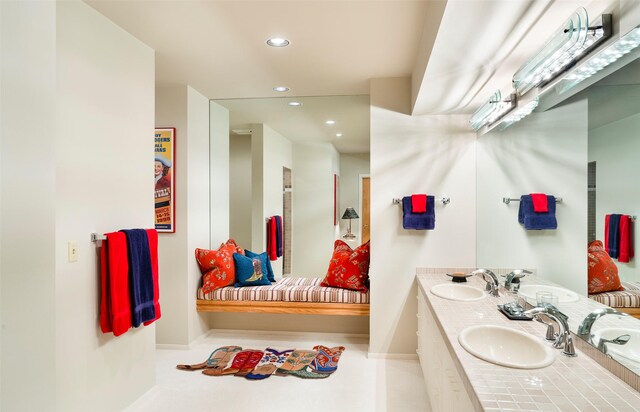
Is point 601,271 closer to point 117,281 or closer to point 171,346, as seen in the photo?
point 117,281

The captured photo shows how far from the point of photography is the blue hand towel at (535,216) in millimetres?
2006

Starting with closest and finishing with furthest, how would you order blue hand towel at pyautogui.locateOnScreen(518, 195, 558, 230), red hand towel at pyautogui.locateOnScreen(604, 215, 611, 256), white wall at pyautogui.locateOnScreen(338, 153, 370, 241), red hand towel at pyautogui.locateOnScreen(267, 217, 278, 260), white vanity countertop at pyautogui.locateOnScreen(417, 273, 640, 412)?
white vanity countertop at pyautogui.locateOnScreen(417, 273, 640, 412) → red hand towel at pyautogui.locateOnScreen(604, 215, 611, 256) → blue hand towel at pyautogui.locateOnScreen(518, 195, 558, 230) → white wall at pyautogui.locateOnScreen(338, 153, 370, 241) → red hand towel at pyautogui.locateOnScreen(267, 217, 278, 260)

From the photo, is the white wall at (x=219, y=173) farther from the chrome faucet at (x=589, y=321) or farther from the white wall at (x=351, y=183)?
the chrome faucet at (x=589, y=321)

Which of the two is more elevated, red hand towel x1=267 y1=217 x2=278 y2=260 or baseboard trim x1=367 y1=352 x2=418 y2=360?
red hand towel x1=267 y1=217 x2=278 y2=260

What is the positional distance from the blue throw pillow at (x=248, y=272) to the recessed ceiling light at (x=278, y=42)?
7.18 feet

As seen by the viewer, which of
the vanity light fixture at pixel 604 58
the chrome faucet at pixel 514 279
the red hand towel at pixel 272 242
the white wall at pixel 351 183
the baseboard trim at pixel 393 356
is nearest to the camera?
the vanity light fixture at pixel 604 58

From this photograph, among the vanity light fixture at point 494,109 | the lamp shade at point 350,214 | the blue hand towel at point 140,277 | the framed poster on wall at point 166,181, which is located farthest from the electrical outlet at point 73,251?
the vanity light fixture at point 494,109

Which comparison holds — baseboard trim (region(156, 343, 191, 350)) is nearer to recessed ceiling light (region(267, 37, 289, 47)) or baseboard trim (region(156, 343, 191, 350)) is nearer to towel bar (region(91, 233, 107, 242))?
towel bar (region(91, 233, 107, 242))

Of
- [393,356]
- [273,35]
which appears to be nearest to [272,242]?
[393,356]

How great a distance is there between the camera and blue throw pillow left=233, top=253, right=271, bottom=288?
399cm

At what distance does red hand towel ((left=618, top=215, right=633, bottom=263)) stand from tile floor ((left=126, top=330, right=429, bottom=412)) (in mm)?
1826

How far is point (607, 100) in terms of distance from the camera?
1438 millimetres

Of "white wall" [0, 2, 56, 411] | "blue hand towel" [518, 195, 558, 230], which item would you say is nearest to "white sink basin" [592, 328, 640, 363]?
"blue hand towel" [518, 195, 558, 230]

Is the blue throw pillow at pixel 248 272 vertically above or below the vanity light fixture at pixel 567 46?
below
